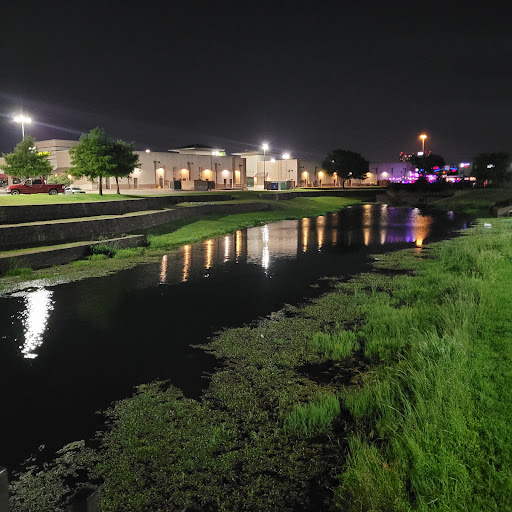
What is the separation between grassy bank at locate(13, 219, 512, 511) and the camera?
15.1ft

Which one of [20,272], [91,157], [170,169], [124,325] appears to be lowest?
[124,325]

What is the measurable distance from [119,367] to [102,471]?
10.7 feet

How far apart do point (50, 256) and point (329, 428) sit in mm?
14760

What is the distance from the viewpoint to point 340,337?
962cm

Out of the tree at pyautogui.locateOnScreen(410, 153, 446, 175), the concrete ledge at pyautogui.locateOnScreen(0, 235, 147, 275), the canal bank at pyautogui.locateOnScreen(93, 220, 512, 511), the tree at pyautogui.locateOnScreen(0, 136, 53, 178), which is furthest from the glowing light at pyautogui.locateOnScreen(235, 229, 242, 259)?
the tree at pyautogui.locateOnScreen(410, 153, 446, 175)

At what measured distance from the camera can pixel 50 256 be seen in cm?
1777

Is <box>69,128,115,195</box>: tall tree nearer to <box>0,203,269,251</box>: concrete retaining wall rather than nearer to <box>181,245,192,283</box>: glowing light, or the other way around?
<box>0,203,269,251</box>: concrete retaining wall

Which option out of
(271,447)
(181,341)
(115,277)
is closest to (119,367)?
(181,341)

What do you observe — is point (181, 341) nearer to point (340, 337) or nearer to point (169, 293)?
point (340, 337)

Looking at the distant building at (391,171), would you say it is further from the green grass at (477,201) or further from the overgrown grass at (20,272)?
the overgrown grass at (20,272)

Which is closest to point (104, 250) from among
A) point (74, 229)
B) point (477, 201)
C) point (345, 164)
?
point (74, 229)

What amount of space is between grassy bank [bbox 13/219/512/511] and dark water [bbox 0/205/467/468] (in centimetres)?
65

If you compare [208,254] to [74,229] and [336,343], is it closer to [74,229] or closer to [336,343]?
[74,229]

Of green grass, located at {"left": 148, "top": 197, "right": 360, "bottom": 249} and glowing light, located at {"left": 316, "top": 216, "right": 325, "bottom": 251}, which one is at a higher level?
green grass, located at {"left": 148, "top": 197, "right": 360, "bottom": 249}
